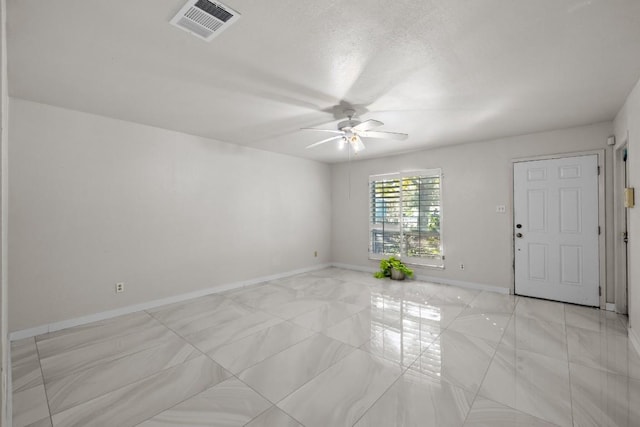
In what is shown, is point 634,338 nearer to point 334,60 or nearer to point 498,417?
point 498,417

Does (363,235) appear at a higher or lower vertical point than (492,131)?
lower

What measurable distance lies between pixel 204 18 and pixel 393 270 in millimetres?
4996

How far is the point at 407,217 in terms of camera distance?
19.0ft

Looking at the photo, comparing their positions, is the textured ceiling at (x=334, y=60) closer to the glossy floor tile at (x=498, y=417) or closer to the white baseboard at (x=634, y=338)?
the white baseboard at (x=634, y=338)

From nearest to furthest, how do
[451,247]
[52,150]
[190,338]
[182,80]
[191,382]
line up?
[191,382]
[182,80]
[190,338]
[52,150]
[451,247]

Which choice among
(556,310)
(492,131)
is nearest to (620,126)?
(492,131)

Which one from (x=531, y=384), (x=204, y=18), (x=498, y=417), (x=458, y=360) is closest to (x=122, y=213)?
(x=204, y=18)

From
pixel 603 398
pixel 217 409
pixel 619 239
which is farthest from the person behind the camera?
pixel 619 239

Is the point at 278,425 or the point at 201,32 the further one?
the point at 201,32

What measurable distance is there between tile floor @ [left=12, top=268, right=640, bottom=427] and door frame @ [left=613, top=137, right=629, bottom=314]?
1.11 feet

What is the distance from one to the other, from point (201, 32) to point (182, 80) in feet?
2.78

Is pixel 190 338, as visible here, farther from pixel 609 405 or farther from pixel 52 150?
pixel 609 405

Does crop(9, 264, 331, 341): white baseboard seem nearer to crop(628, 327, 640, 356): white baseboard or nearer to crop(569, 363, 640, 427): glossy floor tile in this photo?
crop(569, 363, 640, 427): glossy floor tile

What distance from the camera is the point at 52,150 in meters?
3.29
